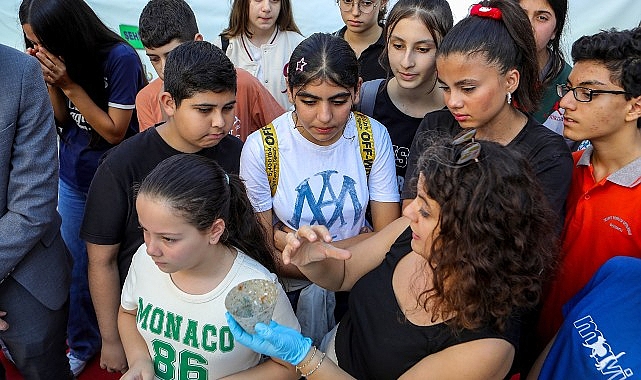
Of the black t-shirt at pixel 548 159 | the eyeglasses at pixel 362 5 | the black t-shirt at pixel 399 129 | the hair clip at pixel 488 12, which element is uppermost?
the hair clip at pixel 488 12

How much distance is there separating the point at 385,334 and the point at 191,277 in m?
0.55

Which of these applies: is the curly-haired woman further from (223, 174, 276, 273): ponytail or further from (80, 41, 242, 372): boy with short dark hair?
(80, 41, 242, 372): boy with short dark hair

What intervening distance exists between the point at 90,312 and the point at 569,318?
7.50 feet

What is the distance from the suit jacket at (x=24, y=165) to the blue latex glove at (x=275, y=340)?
0.83 m

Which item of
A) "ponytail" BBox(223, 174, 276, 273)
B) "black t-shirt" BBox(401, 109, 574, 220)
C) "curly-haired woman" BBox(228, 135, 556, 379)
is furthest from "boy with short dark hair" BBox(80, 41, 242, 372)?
"black t-shirt" BBox(401, 109, 574, 220)

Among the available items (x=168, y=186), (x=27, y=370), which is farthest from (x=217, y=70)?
(x=27, y=370)

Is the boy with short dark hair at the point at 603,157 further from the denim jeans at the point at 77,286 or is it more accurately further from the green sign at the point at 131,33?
the green sign at the point at 131,33

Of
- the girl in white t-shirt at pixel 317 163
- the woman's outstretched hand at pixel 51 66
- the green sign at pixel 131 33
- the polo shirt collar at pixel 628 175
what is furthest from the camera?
the green sign at pixel 131 33

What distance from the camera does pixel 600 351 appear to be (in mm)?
1307

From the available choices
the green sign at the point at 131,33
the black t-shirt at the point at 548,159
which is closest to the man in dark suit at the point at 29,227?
the black t-shirt at the point at 548,159

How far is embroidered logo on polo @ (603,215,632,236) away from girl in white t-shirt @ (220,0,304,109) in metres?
1.68

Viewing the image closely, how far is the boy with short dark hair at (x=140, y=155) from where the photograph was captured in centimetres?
169

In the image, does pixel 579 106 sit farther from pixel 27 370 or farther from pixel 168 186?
pixel 27 370

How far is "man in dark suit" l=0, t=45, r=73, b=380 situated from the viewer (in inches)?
64.8
